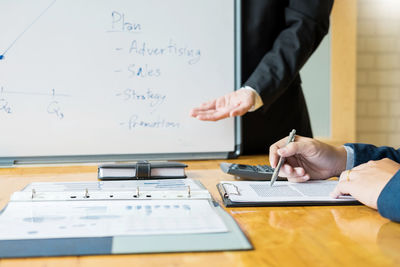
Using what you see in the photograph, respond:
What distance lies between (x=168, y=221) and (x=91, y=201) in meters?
0.19

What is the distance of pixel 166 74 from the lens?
1.39 meters

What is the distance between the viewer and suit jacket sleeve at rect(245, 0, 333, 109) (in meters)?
1.36

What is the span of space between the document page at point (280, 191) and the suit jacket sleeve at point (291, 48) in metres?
0.46

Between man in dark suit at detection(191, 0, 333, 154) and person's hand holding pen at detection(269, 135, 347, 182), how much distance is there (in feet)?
1.13

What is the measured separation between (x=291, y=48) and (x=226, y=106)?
28 cm

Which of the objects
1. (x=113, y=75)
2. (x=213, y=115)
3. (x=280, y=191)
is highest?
(x=113, y=75)

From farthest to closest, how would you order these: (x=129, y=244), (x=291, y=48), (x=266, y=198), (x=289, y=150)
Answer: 1. (x=291, y=48)
2. (x=289, y=150)
3. (x=266, y=198)
4. (x=129, y=244)

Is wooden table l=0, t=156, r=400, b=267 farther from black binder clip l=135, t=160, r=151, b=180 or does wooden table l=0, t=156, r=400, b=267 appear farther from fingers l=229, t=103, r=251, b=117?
fingers l=229, t=103, r=251, b=117

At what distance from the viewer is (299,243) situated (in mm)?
573

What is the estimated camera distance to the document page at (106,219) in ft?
1.92

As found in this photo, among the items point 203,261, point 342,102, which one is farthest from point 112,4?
point 342,102

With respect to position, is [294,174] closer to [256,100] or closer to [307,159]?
[307,159]

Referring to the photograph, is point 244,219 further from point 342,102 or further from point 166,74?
point 342,102

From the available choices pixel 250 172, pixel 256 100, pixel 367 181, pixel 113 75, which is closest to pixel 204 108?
pixel 256 100
